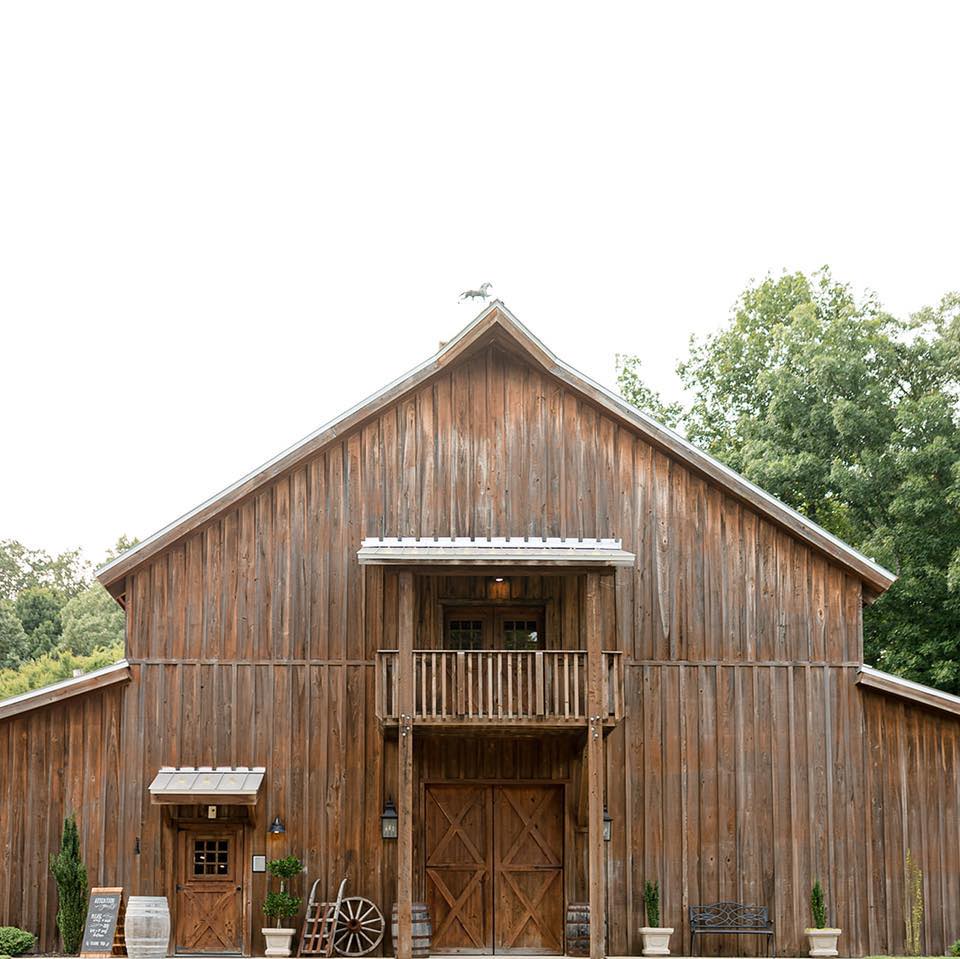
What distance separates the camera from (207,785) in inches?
907

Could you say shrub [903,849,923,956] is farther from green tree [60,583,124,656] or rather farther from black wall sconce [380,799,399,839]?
green tree [60,583,124,656]

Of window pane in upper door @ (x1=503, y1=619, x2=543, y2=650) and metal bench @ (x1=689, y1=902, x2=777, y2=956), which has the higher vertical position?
window pane in upper door @ (x1=503, y1=619, x2=543, y2=650)

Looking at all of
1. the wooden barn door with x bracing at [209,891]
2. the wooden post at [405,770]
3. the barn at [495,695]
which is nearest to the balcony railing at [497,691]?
the wooden post at [405,770]

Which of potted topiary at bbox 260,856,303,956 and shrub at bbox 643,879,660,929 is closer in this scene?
potted topiary at bbox 260,856,303,956

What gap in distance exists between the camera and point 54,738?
23562 mm

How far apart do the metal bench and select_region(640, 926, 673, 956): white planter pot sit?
511 millimetres

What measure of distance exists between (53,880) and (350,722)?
498cm

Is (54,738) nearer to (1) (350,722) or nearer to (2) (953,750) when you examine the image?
(1) (350,722)

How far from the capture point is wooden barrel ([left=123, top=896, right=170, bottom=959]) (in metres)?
21.9

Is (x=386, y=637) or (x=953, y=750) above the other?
(x=386, y=637)

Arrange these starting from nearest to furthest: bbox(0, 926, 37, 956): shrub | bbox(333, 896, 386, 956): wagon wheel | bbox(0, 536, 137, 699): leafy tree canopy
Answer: bbox(0, 926, 37, 956): shrub < bbox(333, 896, 386, 956): wagon wheel < bbox(0, 536, 137, 699): leafy tree canopy

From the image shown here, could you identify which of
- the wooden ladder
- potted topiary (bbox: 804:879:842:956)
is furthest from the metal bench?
the wooden ladder

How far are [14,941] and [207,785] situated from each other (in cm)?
349

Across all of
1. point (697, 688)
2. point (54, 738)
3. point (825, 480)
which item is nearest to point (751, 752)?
point (697, 688)
